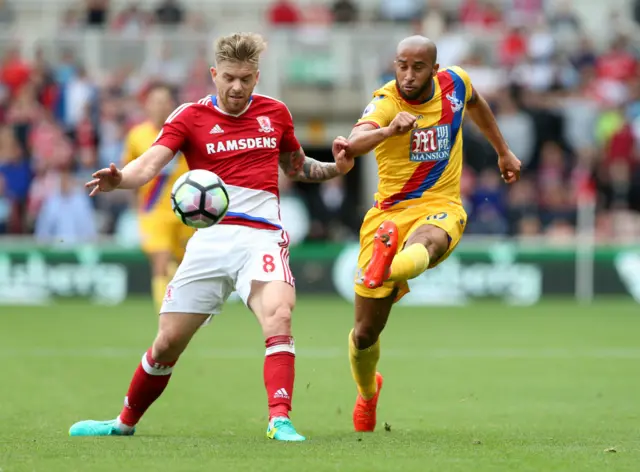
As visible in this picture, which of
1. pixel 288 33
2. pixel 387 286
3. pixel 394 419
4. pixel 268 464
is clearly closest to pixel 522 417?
pixel 394 419

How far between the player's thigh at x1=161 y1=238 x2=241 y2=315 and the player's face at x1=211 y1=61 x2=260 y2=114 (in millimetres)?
880

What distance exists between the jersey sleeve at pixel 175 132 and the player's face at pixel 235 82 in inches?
11.1

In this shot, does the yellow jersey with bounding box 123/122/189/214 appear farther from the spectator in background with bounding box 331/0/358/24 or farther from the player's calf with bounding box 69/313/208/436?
the spectator in background with bounding box 331/0/358/24

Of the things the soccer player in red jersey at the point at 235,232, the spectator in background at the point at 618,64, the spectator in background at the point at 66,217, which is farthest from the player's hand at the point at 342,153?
the spectator in background at the point at 618,64

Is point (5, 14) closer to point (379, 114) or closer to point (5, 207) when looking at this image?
point (5, 207)

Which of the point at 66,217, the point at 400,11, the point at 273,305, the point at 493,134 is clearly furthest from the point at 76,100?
the point at 273,305

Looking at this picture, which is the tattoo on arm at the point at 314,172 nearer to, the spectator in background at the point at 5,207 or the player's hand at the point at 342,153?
the player's hand at the point at 342,153

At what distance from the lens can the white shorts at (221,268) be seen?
798cm

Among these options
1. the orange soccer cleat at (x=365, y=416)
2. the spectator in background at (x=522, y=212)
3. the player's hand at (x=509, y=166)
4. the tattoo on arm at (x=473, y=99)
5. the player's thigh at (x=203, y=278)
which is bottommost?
the spectator in background at (x=522, y=212)

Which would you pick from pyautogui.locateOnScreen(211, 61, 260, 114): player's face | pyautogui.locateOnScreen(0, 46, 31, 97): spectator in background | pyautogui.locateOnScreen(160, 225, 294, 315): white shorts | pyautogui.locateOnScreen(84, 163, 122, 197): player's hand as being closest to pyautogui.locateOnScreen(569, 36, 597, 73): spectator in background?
pyautogui.locateOnScreen(0, 46, 31, 97): spectator in background

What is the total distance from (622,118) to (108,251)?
10119 millimetres

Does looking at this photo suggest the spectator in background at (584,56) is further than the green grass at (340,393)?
Yes

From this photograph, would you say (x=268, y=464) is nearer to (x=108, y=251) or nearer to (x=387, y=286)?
(x=387, y=286)

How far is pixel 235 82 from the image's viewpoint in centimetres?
795
